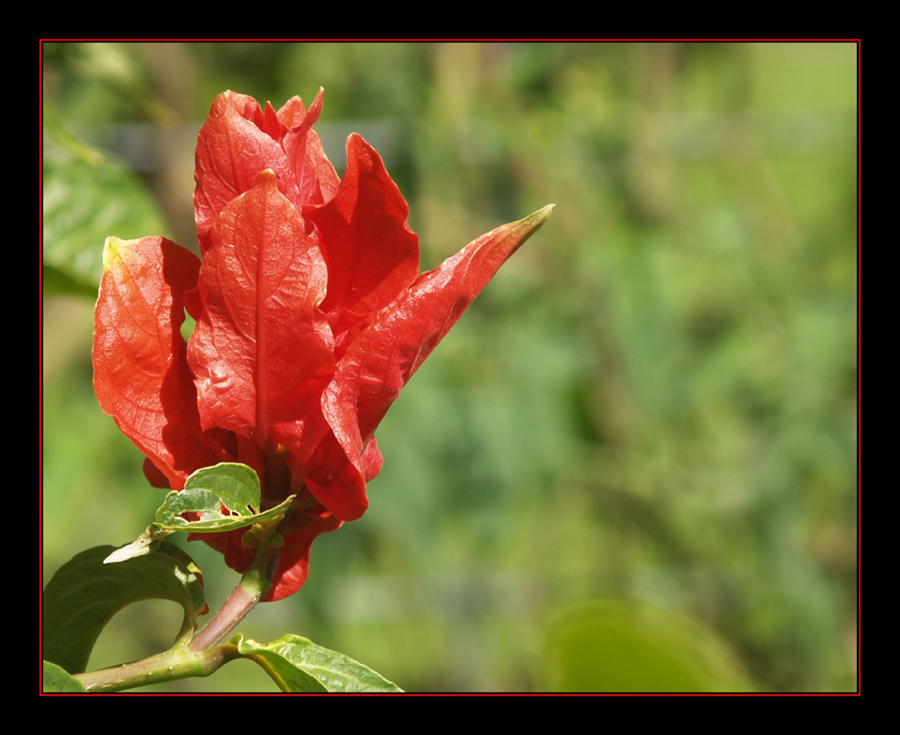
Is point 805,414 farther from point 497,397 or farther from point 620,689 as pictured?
point 620,689

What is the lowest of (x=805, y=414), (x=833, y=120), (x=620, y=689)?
(x=620, y=689)

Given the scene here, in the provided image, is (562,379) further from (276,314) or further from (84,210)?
(276,314)

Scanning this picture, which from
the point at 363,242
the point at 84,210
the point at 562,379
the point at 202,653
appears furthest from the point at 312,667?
the point at 562,379

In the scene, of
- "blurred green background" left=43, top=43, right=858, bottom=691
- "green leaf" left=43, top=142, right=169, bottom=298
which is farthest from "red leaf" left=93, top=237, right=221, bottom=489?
"blurred green background" left=43, top=43, right=858, bottom=691

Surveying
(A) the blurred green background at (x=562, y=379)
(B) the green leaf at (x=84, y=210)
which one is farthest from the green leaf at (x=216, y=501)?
(A) the blurred green background at (x=562, y=379)

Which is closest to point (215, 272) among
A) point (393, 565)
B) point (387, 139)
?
point (387, 139)

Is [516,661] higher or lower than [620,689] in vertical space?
lower

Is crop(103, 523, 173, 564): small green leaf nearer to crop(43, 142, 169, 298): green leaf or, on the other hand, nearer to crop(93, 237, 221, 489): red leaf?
crop(93, 237, 221, 489): red leaf

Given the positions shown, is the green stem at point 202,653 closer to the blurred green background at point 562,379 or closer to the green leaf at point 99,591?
the green leaf at point 99,591
